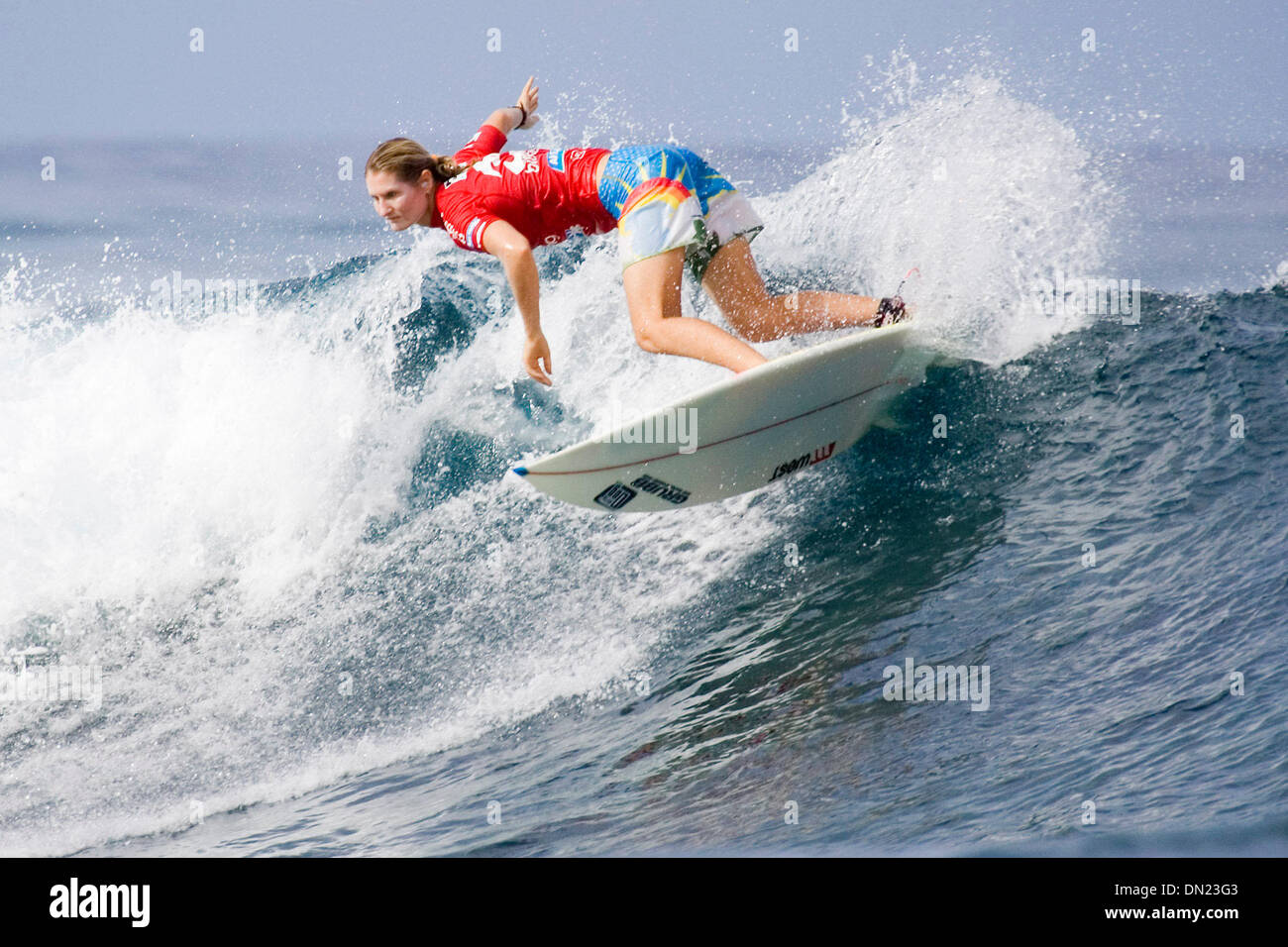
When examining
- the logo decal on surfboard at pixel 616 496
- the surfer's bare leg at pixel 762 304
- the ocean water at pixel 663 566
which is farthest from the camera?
the surfer's bare leg at pixel 762 304

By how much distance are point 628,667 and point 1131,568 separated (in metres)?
2.10

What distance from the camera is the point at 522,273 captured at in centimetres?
430

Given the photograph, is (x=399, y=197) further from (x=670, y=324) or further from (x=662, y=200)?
(x=670, y=324)

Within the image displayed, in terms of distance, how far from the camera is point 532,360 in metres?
4.51

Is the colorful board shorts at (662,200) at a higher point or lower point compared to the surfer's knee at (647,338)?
higher

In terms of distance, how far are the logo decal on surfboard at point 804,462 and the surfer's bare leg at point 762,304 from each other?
0.58m

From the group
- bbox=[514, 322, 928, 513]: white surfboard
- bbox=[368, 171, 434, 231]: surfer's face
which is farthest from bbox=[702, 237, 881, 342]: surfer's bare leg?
bbox=[368, 171, 434, 231]: surfer's face

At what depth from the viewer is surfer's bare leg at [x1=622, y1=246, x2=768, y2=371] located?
4.44 meters

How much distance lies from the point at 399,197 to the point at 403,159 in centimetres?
15

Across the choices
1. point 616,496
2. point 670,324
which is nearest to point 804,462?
point 616,496

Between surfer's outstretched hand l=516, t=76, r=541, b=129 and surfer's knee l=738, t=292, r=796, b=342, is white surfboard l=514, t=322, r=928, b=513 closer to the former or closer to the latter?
surfer's knee l=738, t=292, r=796, b=342

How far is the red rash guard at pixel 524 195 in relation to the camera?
453 centimetres

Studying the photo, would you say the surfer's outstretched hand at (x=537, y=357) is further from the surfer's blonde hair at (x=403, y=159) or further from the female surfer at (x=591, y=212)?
the surfer's blonde hair at (x=403, y=159)

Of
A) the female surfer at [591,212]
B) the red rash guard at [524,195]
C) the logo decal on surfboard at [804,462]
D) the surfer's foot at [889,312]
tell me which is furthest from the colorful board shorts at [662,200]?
the logo decal on surfboard at [804,462]
